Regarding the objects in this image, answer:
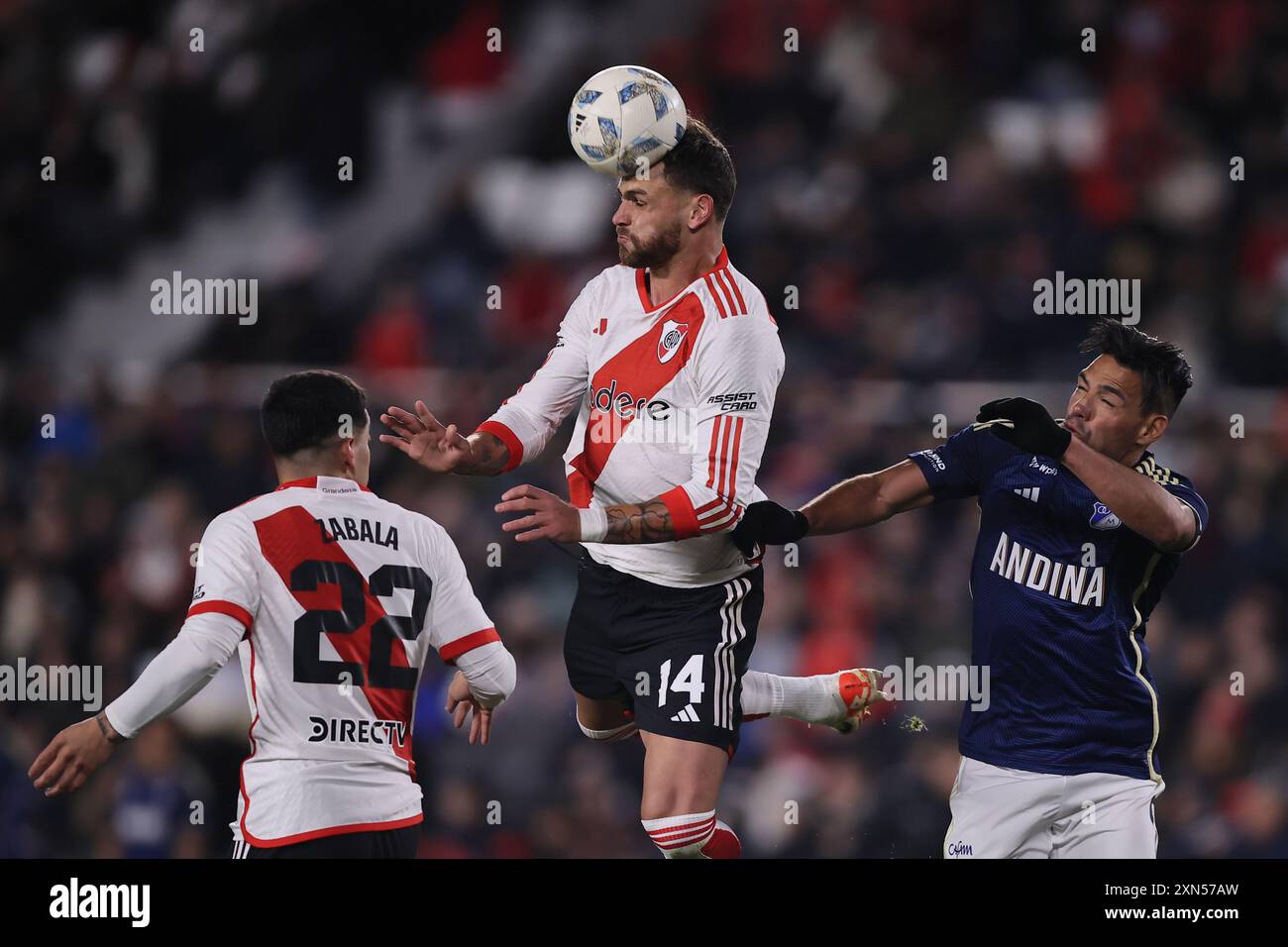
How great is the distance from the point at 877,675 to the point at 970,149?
209 inches

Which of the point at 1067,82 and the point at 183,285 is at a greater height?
the point at 1067,82

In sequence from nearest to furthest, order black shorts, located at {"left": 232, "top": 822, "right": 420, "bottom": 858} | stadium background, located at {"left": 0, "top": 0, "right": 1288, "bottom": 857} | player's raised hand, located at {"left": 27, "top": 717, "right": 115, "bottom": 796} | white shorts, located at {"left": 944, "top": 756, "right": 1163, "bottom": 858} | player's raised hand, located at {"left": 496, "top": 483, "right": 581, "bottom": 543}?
Answer: player's raised hand, located at {"left": 27, "top": 717, "right": 115, "bottom": 796} → black shorts, located at {"left": 232, "top": 822, "right": 420, "bottom": 858} → player's raised hand, located at {"left": 496, "top": 483, "right": 581, "bottom": 543} → white shorts, located at {"left": 944, "top": 756, "right": 1163, "bottom": 858} → stadium background, located at {"left": 0, "top": 0, "right": 1288, "bottom": 857}

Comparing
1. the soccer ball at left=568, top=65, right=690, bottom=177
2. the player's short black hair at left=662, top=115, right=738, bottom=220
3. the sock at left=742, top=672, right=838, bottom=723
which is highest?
the soccer ball at left=568, top=65, right=690, bottom=177

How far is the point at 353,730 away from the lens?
12.8 ft

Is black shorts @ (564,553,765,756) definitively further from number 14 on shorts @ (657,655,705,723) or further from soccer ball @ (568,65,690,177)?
soccer ball @ (568,65,690,177)

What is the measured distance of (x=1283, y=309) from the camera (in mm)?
9008

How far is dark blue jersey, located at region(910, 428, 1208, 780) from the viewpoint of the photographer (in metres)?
4.54

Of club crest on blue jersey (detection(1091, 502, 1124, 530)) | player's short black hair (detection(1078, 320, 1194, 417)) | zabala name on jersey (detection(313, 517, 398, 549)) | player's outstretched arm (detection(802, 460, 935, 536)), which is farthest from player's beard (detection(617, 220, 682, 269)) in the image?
club crest on blue jersey (detection(1091, 502, 1124, 530))

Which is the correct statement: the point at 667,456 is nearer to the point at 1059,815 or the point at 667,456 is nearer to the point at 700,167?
the point at 700,167

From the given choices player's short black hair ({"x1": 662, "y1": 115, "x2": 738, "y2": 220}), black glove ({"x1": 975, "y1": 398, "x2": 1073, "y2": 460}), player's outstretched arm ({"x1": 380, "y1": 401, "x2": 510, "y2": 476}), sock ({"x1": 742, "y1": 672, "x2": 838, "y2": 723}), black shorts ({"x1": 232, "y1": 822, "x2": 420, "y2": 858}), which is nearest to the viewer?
black shorts ({"x1": 232, "y1": 822, "x2": 420, "y2": 858})

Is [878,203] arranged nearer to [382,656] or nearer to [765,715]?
[765,715]

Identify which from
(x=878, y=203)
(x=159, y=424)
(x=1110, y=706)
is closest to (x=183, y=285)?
(x=159, y=424)

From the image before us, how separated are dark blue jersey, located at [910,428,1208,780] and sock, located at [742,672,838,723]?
0.61 metres

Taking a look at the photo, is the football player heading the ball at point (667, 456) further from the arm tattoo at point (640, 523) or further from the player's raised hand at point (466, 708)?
the player's raised hand at point (466, 708)
